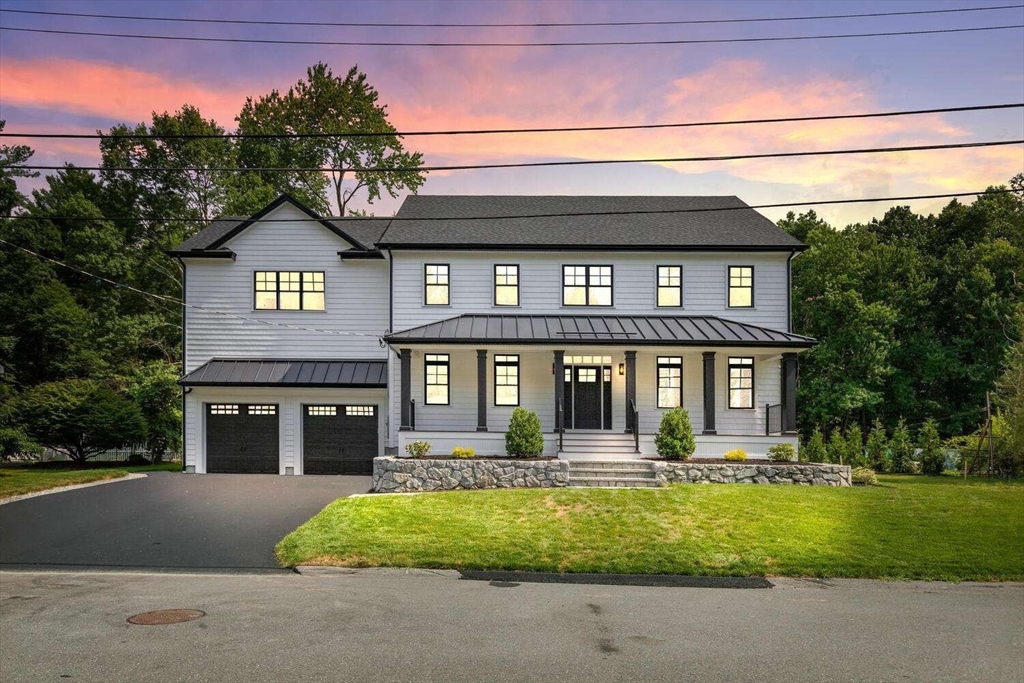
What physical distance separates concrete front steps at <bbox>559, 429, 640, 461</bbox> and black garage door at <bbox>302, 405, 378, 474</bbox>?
6.57 meters

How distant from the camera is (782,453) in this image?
59.0ft

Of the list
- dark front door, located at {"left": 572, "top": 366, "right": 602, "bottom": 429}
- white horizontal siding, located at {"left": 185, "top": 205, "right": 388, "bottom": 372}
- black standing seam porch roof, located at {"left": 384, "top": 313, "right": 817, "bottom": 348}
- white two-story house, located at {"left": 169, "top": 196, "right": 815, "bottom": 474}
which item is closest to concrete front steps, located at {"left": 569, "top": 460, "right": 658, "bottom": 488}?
white two-story house, located at {"left": 169, "top": 196, "right": 815, "bottom": 474}

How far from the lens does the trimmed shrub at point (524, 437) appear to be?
17547 mm

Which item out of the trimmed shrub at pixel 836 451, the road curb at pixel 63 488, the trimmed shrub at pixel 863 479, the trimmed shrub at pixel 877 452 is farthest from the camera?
the trimmed shrub at pixel 877 452

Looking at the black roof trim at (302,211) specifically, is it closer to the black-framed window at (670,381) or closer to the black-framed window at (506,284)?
the black-framed window at (506,284)

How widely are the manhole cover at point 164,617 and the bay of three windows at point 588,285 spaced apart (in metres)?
14.3

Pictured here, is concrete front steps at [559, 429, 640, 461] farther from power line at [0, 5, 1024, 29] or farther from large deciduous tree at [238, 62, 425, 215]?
large deciduous tree at [238, 62, 425, 215]

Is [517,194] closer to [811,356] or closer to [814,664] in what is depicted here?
[811,356]

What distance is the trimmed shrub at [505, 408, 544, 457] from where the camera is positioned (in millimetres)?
17547

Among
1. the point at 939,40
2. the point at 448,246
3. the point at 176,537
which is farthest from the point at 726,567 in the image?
the point at 448,246

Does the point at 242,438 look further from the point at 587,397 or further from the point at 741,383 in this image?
the point at 741,383

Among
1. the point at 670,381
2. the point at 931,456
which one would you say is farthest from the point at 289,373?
the point at 931,456

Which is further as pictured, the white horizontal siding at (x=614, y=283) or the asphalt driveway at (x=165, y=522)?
the white horizontal siding at (x=614, y=283)

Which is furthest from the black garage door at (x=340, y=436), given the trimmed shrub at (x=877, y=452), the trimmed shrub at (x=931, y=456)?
the trimmed shrub at (x=931, y=456)
